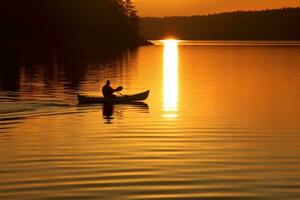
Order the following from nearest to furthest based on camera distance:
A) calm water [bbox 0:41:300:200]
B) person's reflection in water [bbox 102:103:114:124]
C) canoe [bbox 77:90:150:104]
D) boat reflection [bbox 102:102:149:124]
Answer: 1. calm water [bbox 0:41:300:200]
2. person's reflection in water [bbox 102:103:114:124]
3. boat reflection [bbox 102:102:149:124]
4. canoe [bbox 77:90:150:104]

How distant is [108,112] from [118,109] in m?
1.88

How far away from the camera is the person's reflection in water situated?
33469 mm

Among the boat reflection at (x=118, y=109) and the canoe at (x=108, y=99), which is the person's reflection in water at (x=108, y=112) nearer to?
the boat reflection at (x=118, y=109)

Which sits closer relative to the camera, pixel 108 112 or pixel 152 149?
pixel 152 149

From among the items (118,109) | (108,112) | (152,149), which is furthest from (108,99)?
(152,149)

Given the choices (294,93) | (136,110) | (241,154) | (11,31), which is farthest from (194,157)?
(11,31)

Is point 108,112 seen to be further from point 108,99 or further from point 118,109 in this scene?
point 108,99

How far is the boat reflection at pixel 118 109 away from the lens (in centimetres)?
3531

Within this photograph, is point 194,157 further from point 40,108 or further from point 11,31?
point 11,31

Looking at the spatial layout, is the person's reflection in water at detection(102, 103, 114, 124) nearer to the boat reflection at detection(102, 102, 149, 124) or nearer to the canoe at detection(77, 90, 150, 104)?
the boat reflection at detection(102, 102, 149, 124)

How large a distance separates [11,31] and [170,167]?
154052 mm

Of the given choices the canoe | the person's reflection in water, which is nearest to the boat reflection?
the person's reflection in water

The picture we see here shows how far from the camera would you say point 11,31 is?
16838cm

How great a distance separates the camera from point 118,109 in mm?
39344
